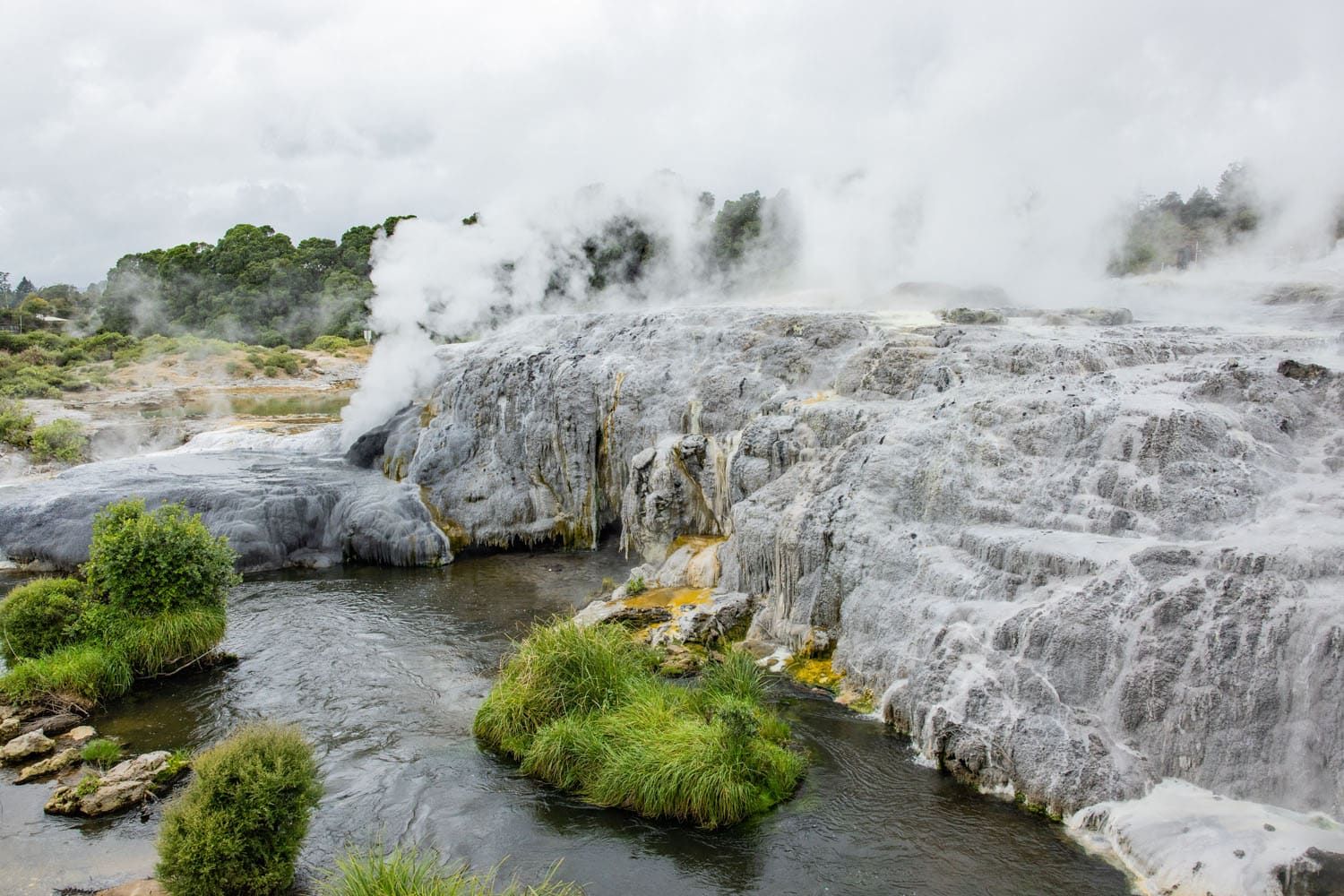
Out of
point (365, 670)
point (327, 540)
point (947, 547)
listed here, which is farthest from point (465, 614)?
point (947, 547)

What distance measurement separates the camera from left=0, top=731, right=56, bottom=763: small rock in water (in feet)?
37.1

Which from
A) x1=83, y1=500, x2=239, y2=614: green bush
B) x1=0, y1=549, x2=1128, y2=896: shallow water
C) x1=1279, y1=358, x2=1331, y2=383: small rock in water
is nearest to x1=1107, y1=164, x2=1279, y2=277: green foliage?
x1=1279, y1=358, x2=1331, y2=383: small rock in water

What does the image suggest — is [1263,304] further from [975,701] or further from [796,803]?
[796,803]

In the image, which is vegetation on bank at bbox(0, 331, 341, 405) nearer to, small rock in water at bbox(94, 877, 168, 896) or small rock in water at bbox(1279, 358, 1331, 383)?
small rock in water at bbox(94, 877, 168, 896)

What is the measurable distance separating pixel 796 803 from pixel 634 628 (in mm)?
5694

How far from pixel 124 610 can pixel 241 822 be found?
25.9 feet

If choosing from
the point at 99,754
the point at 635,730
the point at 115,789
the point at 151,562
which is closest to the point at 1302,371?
the point at 635,730

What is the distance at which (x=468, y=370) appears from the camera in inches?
1006

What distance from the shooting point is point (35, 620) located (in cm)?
1375

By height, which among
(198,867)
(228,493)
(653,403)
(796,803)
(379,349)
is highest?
(379,349)

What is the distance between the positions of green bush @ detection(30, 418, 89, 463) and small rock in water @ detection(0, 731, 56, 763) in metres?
23.0

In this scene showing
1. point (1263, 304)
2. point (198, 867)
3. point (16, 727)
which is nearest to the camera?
point (198, 867)

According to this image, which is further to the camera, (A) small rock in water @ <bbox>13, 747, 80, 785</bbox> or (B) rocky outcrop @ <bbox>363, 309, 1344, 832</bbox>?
(A) small rock in water @ <bbox>13, 747, 80, 785</bbox>

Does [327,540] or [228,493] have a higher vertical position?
[228,493]
